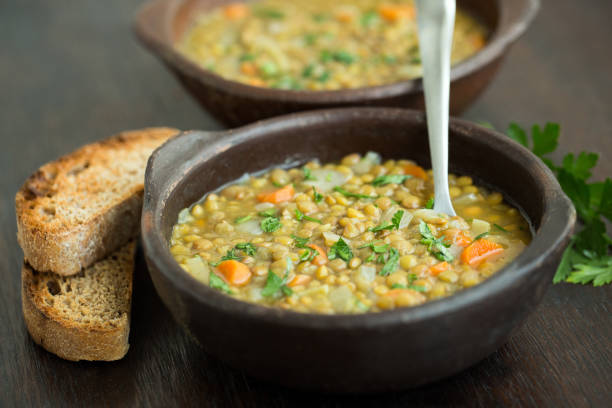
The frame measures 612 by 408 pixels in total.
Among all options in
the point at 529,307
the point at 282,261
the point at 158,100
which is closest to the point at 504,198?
the point at 529,307

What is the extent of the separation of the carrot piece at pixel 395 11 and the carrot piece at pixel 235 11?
3.08ft

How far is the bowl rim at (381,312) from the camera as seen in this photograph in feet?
7.33

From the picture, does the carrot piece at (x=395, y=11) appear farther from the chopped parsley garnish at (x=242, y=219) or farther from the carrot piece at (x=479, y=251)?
the carrot piece at (x=479, y=251)

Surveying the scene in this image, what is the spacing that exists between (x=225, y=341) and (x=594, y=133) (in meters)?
2.75

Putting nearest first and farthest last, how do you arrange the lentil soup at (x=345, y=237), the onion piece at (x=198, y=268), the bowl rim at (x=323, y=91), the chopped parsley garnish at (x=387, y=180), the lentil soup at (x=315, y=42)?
1. the lentil soup at (x=345, y=237)
2. the onion piece at (x=198, y=268)
3. the chopped parsley garnish at (x=387, y=180)
4. the bowl rim at (x=323, y=91)
5. the lentil soup at (x=315, y=42)

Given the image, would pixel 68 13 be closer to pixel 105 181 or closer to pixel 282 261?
pixel 105 181

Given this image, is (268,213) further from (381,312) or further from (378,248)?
(381,312)

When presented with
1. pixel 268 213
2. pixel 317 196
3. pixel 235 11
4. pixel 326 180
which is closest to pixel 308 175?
pixel 326 180

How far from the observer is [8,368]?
2.96m

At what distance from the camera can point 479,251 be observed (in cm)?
278

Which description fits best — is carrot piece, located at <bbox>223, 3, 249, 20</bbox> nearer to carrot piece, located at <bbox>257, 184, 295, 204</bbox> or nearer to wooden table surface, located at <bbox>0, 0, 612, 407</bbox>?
wooden table surface, located at <bbox>0, 0, 612, 407</bbox>

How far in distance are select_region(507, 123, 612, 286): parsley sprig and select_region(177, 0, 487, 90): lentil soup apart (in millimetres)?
1096

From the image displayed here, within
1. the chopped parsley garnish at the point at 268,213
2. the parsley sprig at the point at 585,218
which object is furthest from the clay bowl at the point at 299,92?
the chopped parsley garnish at the point at 268,213

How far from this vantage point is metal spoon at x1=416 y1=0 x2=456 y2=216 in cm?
313
